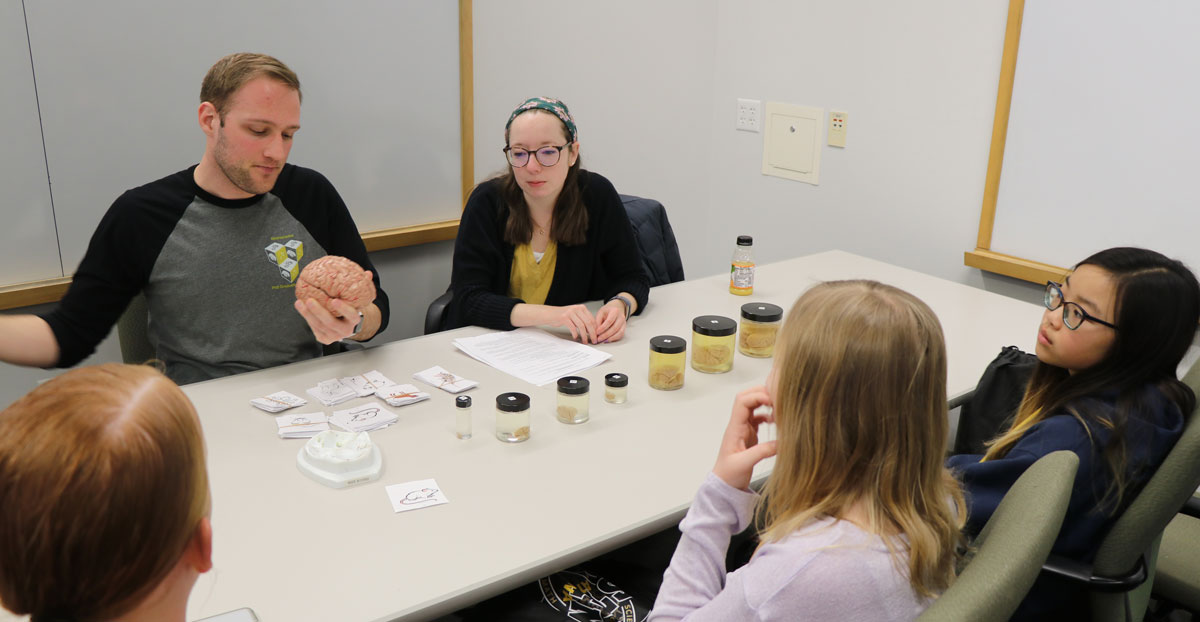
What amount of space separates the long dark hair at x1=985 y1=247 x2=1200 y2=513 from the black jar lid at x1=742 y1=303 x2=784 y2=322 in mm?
660

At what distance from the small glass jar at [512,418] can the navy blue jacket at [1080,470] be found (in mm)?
771

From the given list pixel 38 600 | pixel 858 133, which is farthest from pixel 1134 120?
pixel 38 600

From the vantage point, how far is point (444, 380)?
189 centimetres

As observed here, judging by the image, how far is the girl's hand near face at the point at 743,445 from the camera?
1.20m

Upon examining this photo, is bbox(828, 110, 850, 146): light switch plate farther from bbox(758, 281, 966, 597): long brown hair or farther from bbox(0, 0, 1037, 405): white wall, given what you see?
bbox(758, 281, 966, 597): long brown hair

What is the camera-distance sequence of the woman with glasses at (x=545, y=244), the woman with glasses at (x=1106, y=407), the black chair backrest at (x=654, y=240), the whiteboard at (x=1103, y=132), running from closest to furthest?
the woman with glasses at (x=1106, y=407) < the woman with glasses at (x=545, y=244) < the whiteboard at (x=1103, y=132) < the black chair backrest at (x=654, y=240)

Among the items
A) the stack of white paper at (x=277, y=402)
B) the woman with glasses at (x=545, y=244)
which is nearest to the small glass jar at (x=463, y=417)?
the stack of white paper at (x=277, y=402)

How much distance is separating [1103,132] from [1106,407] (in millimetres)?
1667

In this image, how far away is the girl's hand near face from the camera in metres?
1.20

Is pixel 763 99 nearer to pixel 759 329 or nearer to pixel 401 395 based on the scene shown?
pixel 759 329

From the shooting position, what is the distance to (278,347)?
2.10 metres

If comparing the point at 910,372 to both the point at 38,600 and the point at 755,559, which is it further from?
the point at 38,600

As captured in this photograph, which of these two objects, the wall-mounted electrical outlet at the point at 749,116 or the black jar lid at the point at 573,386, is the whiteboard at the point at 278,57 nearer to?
the wall-mounted electrical outlet at the point at 749,116

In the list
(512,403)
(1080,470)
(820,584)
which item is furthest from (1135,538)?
(512,403)
